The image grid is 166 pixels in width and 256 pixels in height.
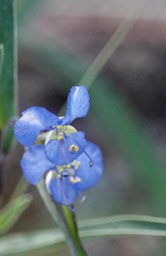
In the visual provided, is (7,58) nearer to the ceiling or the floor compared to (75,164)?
nearer to the ceiling

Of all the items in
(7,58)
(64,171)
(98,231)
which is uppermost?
(7,58)

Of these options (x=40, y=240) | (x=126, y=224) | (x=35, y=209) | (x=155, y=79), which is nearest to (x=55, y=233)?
(x=40, y=240)

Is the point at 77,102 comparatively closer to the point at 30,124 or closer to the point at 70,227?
the point at 30,124

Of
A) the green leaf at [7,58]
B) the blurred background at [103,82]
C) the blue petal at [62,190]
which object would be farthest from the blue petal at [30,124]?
the blurred background at [103,82]

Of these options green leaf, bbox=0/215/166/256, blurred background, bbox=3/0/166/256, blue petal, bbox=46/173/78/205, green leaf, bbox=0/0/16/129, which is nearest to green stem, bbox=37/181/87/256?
blue petal, bbox=46/173/78/205

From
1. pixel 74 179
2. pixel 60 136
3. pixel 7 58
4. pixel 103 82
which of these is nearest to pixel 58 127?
pixel 60 136

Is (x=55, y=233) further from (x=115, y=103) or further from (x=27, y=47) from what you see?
(x=27, y=47)

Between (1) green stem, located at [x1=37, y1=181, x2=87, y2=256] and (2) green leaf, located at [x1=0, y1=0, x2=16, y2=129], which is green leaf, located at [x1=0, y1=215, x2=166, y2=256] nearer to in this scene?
(1) green stem, located at [x1=37, y1=181, x2=87, y2=256]
